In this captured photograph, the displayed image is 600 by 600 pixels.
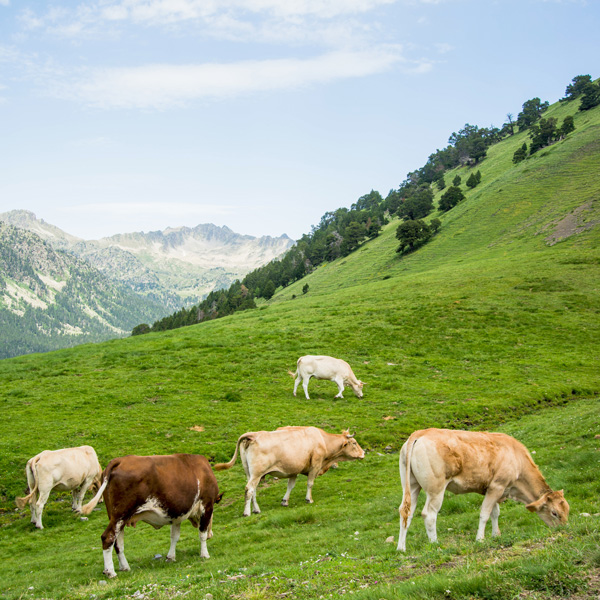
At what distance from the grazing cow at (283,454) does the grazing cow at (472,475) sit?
5135mm

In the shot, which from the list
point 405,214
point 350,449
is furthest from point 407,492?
point 405,214

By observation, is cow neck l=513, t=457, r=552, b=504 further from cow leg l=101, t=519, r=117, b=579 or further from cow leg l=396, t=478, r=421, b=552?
cow leg l=101, t=519, r=117, b=579

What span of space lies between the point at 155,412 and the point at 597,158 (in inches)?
3898

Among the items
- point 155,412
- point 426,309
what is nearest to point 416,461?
point 155,412

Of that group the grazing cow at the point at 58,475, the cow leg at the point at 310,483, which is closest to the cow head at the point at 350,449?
the cow leg at the point at 310,483

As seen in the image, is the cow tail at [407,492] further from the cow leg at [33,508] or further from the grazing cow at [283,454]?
the cow leg at [33,508]

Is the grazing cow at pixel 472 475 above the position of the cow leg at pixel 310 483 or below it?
above

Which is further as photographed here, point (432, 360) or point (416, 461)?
point (432, 360)

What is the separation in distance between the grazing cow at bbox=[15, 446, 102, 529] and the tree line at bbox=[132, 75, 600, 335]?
255 ft

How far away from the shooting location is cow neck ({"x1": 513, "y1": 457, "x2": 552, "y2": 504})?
10.9m

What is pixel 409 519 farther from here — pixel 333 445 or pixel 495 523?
pixel 333 445

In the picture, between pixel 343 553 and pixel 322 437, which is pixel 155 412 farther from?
pixel 343 553

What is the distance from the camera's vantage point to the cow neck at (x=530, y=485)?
430 inches

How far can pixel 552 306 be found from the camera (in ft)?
145
